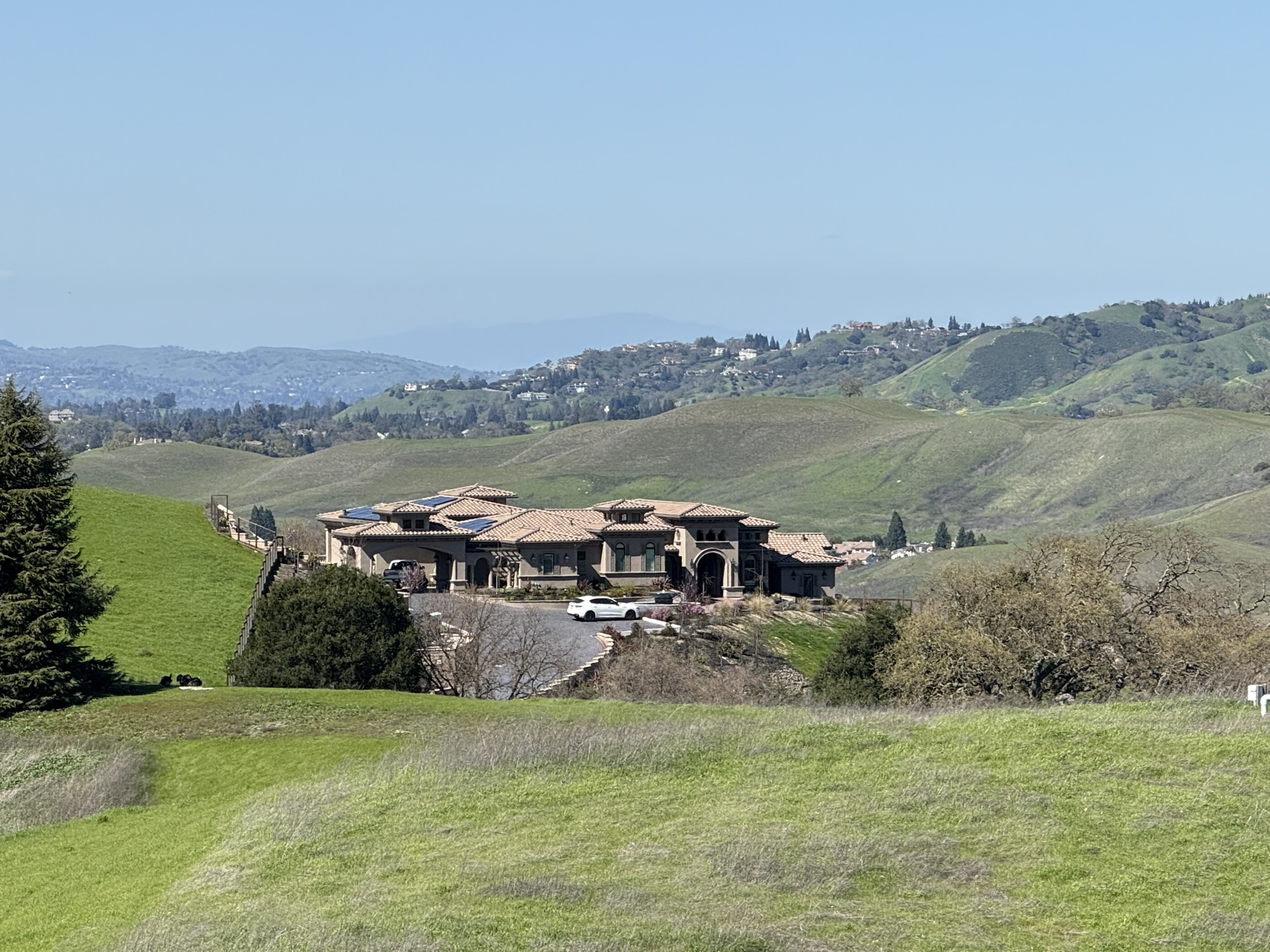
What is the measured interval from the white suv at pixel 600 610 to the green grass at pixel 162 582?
45.3 ft

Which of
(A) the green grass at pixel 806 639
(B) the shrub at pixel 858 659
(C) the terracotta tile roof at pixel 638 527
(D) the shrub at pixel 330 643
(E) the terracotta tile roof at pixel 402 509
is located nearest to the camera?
(D) the shrub at pixel 330 643

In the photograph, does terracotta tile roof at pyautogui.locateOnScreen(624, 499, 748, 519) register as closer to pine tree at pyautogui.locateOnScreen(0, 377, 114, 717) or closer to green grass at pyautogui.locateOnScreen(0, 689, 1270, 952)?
pine tree at pyautogui.locateOnScreen(0, 377, 114, 717)

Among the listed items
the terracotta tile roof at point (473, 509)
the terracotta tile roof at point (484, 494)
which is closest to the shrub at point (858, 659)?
the terracotta tile roof at point (473, 509)

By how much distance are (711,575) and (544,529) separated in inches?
355

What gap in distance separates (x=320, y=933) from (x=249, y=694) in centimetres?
2021

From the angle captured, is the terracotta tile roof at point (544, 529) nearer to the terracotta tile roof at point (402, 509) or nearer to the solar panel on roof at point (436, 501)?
the terracotta tile roof at point (402, 509)

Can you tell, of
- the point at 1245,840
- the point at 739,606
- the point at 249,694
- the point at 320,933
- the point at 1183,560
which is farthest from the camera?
the point at 739,606

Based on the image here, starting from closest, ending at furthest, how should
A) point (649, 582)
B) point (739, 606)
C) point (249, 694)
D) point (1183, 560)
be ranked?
point (249, 694) → point (1183, 560) → point (739, 606) → point (649, 582)

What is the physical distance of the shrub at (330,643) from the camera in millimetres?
45688

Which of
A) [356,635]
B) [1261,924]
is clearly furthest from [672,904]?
[356,635]

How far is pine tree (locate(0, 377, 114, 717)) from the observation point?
35344mm

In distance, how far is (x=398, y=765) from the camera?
84.9 feet

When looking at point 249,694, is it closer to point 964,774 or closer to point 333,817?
point 333,817

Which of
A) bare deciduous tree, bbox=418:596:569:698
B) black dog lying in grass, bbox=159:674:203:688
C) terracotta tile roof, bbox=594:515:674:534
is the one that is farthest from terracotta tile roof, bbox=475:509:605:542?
black dog lying in grass, bbox=159:674:203:688
